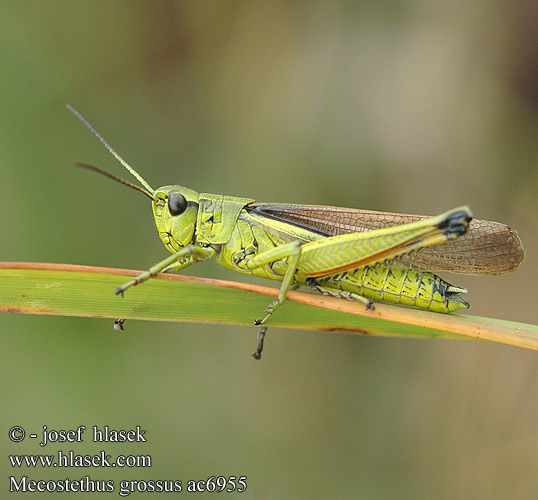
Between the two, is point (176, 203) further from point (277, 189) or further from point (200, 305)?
point (277, 189)

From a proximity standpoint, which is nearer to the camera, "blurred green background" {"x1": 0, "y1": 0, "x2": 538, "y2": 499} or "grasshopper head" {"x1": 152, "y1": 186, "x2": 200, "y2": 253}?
"grasshopper head" {"x1": 152, "y1": 186, "x2": 200, "y2": 253}

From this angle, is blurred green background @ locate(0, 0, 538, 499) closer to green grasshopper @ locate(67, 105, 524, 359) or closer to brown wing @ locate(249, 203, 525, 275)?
green grasshopper @ locate(67, 105, 524, 359)

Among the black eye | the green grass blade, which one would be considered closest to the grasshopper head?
the black eye

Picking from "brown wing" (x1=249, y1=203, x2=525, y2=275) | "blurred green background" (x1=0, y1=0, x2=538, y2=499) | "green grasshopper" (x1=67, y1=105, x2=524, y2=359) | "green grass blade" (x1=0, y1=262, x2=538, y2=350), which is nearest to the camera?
"green grass blade" (x1=0, y1=262, x2=538, y2=350)

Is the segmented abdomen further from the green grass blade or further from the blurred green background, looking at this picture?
the blurred green background

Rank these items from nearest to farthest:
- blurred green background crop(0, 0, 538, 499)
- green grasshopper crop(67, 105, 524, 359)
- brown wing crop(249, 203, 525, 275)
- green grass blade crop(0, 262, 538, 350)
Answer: green grass blade crop(0, 262, 538, 350) < green grasshopper crop(67, 105, 524, 359) < brown wing crop(249, 203, 525, 275) < blurred green background crop(0, 0, 538, 499)

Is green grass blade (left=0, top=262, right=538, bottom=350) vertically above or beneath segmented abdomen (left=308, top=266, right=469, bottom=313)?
beneath

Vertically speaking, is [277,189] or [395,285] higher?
[277,189]

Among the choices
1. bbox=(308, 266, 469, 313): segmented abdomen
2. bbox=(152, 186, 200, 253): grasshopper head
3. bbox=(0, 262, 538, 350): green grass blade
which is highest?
bbox=(152, 186, 200, 253): grasshopper head

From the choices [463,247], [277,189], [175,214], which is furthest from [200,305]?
[277,189]
